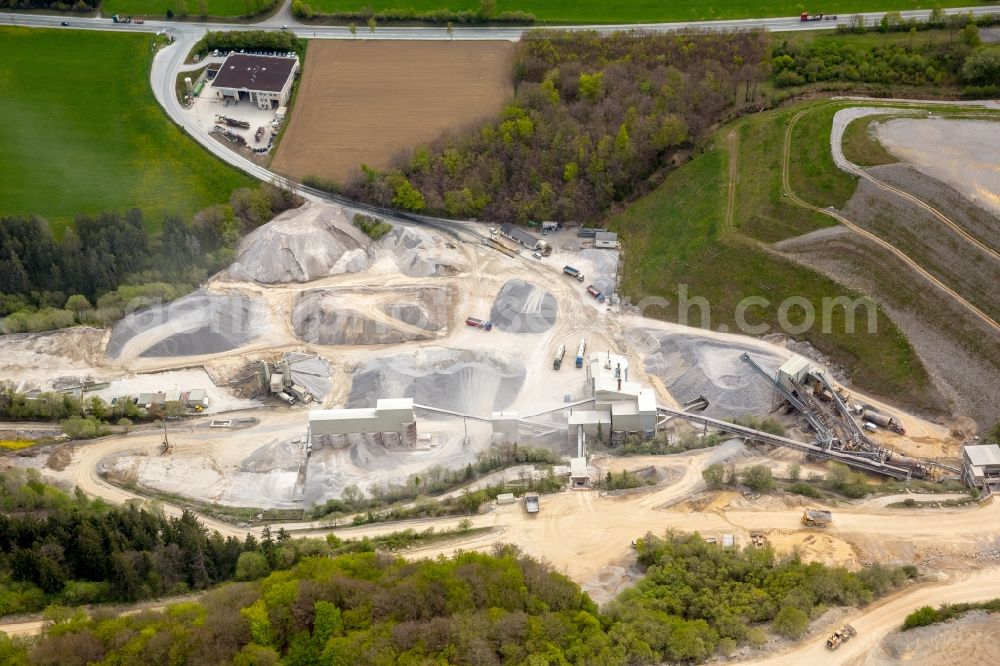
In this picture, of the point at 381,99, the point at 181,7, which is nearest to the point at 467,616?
the point at 381,99

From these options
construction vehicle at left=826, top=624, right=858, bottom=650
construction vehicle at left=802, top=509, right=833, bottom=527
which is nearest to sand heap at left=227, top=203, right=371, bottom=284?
construction vehicle at left=802, top=509, right=833, bottom=527

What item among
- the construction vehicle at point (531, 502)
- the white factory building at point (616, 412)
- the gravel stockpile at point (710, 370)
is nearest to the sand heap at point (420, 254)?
the gravel stockpile at point (710, 370)

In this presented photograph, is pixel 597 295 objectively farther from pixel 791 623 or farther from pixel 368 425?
pixel 791 623

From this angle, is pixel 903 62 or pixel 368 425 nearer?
pixel 368 425

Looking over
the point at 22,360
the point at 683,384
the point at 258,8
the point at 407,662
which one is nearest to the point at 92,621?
the point at 407,662

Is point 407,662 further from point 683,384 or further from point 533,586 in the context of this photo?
point 683,384

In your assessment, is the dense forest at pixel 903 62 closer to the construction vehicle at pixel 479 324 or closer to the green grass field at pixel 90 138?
the construction vehicle at pixel 479 324
